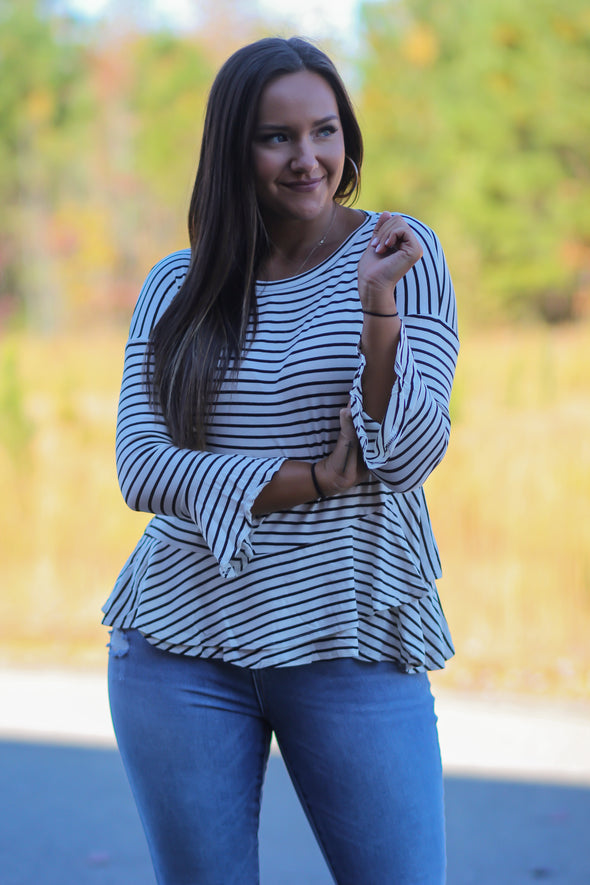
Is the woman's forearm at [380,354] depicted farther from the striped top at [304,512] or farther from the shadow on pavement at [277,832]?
the shadow on pavement at [277,832]

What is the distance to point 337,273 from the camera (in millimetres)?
1453

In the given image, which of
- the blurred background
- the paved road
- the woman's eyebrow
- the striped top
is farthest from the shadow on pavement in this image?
the woman's eyebrow

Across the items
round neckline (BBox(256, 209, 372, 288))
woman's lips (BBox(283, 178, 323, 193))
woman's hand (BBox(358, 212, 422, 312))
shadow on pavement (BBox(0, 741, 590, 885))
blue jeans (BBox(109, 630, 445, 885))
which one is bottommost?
shadow on pavement (BBox(0, 741, 590, 885))

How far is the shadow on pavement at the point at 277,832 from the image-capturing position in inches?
111

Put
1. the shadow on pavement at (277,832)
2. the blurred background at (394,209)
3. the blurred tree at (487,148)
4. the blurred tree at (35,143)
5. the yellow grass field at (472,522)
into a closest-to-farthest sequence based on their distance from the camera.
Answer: the shadow on pavement at (277,832)
the yellow grass field at (472,522)
the blurred background at (394,209)
the blurred tree at (487,148)
the blurred tree at (35,143)

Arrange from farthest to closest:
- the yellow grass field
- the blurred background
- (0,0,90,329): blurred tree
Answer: (0,0,90,329): blurred tree < the blurred background < the yellow grass field

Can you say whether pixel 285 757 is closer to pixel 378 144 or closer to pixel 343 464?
pixel 343 464

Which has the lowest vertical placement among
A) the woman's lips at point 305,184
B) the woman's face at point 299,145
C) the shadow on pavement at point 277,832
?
the shadow on pavement at point 277,832

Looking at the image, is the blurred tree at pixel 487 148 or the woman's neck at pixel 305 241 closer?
the woman's neck at pixel 305 241

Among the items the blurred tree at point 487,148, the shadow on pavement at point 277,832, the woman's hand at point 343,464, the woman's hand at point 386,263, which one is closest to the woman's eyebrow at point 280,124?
the woman's hand at point 386,263

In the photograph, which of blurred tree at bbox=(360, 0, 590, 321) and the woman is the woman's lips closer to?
the woman

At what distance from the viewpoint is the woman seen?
1.36 meters

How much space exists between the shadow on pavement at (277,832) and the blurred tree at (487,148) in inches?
436

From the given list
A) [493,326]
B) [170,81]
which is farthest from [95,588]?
[170,81]
